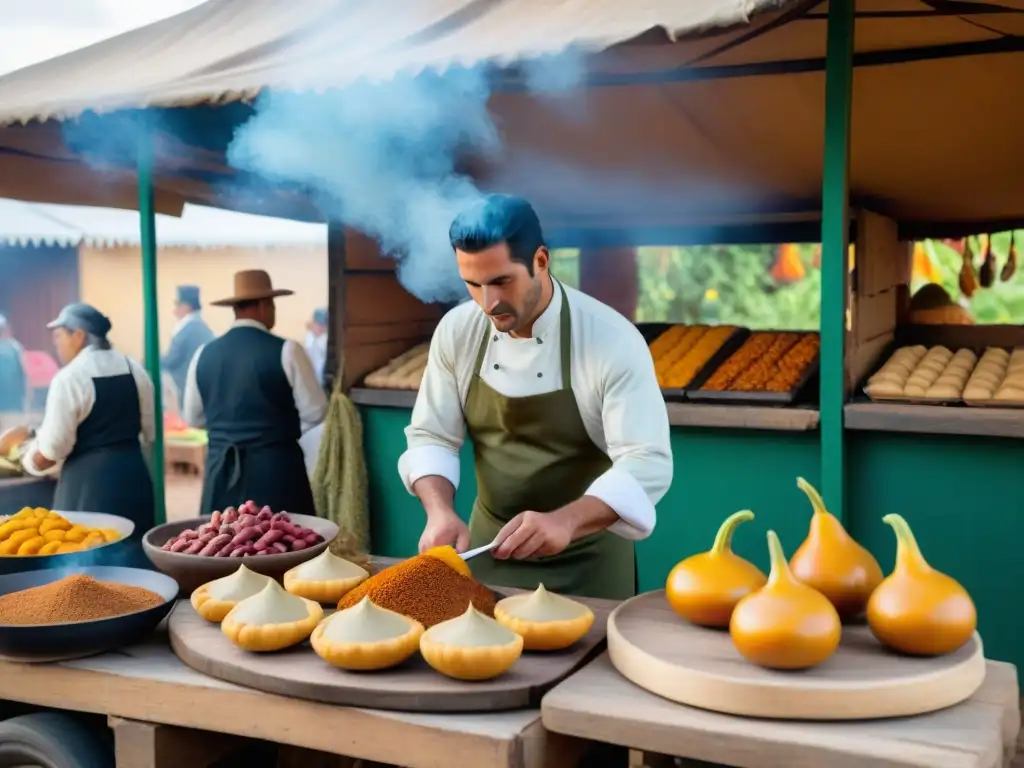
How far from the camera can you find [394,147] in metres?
3.96

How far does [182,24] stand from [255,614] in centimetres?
351

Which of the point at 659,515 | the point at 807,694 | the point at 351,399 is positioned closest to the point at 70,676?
the point at 807,694

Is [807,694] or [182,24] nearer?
[807,694]

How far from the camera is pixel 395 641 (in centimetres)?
162

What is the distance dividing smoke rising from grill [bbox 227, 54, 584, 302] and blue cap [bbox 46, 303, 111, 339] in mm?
936

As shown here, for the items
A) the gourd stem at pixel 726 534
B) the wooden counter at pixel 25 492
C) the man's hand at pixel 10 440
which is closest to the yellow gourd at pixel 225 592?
the gourd stem at pixel 726 534

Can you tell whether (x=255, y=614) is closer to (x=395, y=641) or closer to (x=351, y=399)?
(x=395, y=641)

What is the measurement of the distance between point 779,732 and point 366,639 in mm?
638

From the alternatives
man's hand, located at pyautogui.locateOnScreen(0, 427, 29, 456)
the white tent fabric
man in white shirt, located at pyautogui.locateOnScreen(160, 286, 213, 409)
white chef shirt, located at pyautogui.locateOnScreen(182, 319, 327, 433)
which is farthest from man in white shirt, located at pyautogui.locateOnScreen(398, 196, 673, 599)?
the white tent fabric

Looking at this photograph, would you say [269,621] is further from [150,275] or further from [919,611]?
[150,275]

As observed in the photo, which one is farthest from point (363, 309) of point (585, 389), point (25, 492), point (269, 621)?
point (269, 621)

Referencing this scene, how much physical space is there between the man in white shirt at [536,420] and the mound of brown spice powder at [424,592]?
13 cm

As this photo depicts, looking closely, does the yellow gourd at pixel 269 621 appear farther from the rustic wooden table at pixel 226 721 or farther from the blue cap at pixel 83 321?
Result: the blue cap at pixel 83 321

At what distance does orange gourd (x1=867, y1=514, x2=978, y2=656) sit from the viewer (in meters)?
1.52
